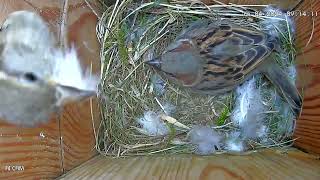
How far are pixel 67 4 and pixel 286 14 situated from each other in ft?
2.02

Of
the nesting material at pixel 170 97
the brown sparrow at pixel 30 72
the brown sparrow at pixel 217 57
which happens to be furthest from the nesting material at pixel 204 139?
the brown sparrow at pixel 30 72

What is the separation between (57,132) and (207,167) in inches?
13.5

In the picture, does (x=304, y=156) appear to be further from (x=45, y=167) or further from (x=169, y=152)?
(x=45, y=167)

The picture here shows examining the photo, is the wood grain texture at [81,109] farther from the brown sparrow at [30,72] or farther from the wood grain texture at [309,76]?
the wood grain texture at [309,76]

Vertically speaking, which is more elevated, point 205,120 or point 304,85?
point 304,85

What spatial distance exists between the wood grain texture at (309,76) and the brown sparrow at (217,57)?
0.05 meters

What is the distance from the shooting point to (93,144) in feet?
4.18

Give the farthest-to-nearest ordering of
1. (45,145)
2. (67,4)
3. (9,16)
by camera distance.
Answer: (67,4)
(45,145)
(9,16)

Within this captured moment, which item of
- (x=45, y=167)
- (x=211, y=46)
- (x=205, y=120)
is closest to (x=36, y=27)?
(x=45, y=167)

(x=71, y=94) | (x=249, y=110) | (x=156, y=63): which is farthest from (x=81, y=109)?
(x=249, y=110)

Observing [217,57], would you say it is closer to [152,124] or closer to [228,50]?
[228,50]

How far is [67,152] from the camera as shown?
1.10 m

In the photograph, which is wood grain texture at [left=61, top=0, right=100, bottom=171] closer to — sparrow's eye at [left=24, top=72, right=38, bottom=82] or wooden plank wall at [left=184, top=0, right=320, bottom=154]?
sparrow's eye at [left=24, top=72, right=38, bottom=82]

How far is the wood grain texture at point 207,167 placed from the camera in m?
1.00
